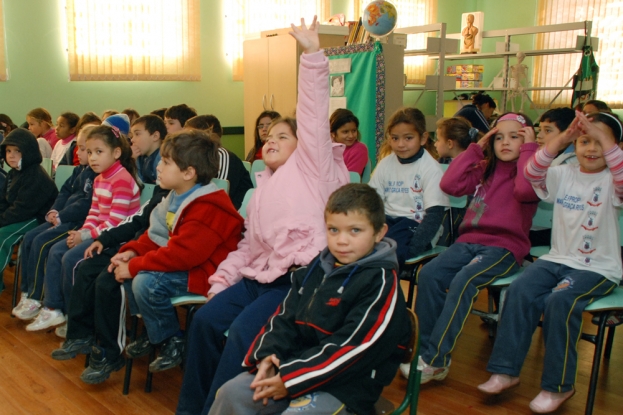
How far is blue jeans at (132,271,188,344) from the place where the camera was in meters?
2.17

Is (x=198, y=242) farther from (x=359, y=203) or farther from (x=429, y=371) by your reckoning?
(x=429, y=371)

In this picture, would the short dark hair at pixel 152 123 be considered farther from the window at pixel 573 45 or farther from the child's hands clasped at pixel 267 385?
the window at pixel 573 45

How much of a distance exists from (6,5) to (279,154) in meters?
4.77

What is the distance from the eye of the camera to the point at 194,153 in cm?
234

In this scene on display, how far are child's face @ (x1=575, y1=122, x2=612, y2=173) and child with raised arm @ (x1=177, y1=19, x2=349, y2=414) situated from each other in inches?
35.0

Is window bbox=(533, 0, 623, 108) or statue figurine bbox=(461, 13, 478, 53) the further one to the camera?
window bbox=(533, 0, 623, 108)

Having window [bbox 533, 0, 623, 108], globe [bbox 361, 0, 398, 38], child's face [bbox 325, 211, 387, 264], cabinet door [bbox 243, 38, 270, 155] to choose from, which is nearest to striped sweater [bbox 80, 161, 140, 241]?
child's face [bbox 325, 211, 387, 264]

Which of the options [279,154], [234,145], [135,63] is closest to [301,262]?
[279,154]

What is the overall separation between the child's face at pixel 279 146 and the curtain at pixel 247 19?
200 inches

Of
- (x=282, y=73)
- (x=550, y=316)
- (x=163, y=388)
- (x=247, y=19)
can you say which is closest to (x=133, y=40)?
(x=247, y=19)

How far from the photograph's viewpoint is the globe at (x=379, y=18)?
4.87 metres

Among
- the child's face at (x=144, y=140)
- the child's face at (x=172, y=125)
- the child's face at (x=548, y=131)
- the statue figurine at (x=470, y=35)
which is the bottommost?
the child's face at (x=144, y=140)

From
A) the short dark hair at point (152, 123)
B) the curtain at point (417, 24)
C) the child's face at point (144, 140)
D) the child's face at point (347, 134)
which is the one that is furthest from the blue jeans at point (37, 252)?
the curtain at point (417, 24)

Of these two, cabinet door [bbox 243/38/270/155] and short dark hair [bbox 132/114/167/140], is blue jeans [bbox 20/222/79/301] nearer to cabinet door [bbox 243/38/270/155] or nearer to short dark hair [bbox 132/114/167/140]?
short dark hair [bbox 132/114/167/140]
